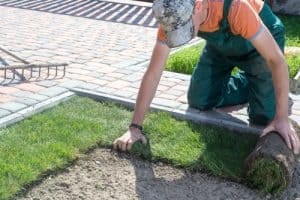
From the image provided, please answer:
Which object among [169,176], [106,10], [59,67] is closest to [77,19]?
[106,10]

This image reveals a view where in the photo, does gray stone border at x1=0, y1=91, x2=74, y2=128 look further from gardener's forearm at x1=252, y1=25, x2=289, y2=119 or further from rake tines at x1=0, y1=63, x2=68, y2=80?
gardener's forearm at x1=252, y1=25, x2=289, y2=119

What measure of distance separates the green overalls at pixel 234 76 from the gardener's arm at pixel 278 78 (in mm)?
310

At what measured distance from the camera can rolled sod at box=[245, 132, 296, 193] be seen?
10.5 ft

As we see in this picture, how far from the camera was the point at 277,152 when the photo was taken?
3.25 metres

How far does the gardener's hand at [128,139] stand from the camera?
3738mm

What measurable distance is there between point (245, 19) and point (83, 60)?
3.17 metres

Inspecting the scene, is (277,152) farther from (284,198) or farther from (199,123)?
(199,123)

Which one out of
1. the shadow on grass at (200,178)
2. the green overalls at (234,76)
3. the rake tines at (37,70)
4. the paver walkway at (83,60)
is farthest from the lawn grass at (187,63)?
the shadow on grass at (200,178)

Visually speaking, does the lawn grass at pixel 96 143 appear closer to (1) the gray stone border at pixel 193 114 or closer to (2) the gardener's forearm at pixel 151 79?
(1) the gray stone border at pixel 193 114

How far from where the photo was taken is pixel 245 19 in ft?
10.6

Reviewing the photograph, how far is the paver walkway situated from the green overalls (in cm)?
14

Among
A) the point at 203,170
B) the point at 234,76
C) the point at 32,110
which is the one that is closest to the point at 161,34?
the point at 203,170

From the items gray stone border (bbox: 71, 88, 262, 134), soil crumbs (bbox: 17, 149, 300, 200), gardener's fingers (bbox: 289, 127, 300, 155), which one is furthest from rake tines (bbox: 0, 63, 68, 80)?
gardener's fingers (bbox: 289, 127, 300, 155)

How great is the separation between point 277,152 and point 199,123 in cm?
114
